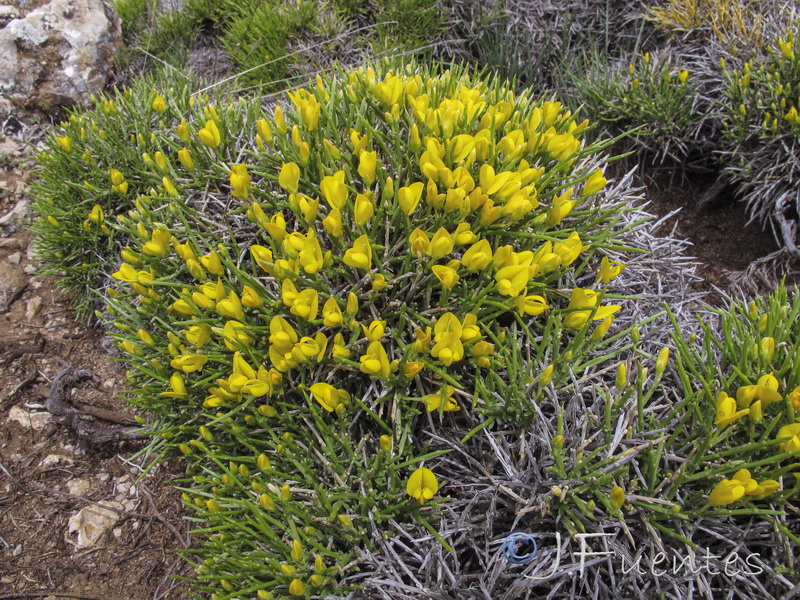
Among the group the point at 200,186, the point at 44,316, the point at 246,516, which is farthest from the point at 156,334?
the point at 44,316

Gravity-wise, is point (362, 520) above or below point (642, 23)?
below

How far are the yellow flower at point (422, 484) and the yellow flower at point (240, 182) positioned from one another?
0.94 metres

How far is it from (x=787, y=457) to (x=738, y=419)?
125 millimetres

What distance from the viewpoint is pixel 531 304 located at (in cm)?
143

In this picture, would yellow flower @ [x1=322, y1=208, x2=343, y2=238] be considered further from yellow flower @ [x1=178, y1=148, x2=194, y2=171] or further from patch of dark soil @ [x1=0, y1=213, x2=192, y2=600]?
patch of dark soil @ [x1=0, y1=213, x2=192, y2=600]

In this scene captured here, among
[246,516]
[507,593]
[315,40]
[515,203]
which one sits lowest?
[507,593]

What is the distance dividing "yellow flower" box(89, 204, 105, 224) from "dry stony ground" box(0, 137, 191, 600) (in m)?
0.59

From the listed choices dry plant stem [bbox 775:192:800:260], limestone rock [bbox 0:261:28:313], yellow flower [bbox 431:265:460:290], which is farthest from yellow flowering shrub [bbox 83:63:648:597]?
dry plant stem [bbox 775:192:800:260]

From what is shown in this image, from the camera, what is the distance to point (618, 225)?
193 cm

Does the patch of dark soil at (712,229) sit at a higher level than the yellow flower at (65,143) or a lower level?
lower

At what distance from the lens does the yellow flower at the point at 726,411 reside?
1207mm

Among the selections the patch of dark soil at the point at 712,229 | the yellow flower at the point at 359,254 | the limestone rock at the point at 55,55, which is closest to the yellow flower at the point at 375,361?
the yellow flower at the point at 359,254

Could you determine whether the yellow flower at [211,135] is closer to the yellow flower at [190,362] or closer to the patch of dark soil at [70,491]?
the yellow flower at [190,362]

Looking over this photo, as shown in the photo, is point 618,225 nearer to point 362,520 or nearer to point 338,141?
point 338,141
